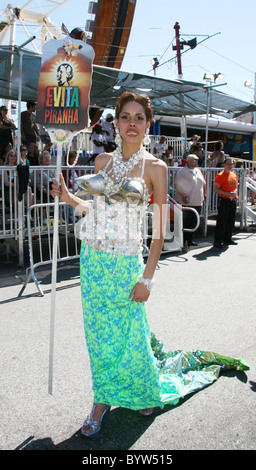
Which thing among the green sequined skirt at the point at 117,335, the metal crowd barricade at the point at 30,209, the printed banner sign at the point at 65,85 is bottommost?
the green sequined skirt at the point at 117,335

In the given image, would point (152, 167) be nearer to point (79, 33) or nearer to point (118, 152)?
point (118, 152)

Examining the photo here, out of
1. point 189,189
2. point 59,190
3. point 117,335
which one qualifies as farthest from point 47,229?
point 117,335

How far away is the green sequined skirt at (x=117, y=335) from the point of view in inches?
105

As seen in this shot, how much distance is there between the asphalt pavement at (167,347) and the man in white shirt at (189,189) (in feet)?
7.31

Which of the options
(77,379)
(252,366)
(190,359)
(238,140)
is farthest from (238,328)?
(238,140)

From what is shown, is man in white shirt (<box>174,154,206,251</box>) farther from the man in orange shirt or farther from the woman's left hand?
the woman's left hand

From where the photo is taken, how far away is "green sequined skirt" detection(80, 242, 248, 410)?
2.66 m

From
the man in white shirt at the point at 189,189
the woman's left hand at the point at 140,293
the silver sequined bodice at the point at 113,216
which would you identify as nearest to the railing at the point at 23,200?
the man in white shirt at the point at 189,189

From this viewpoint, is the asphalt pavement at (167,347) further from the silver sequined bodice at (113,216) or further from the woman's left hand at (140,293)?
the silver sequined bodice at (113,216)

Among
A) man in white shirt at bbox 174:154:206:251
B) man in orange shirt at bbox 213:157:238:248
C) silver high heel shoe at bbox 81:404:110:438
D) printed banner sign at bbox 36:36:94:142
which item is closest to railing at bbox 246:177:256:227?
man in orange shirt at bbox 213:157:238:248

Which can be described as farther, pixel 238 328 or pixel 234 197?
pixel 234 197

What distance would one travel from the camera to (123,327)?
8.93 ft

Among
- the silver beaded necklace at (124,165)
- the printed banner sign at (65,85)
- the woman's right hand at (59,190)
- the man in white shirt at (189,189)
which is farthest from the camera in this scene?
the man in white shirt at (189,189)

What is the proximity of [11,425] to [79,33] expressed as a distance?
846 centimetres
